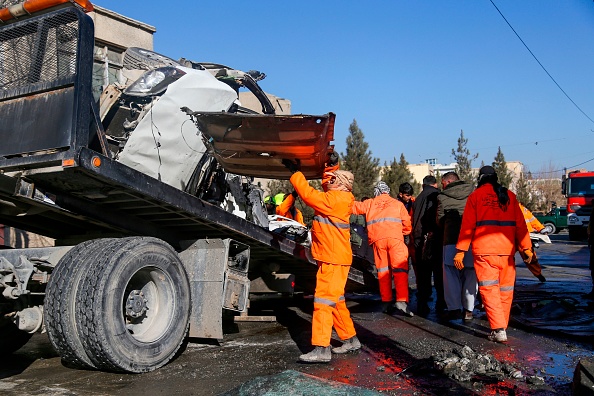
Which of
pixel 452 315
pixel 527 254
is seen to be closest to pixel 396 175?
pixel 452 315

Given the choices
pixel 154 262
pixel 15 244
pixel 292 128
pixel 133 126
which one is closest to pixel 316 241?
pixel 292 128

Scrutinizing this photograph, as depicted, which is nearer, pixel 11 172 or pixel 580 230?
pixel 11 172

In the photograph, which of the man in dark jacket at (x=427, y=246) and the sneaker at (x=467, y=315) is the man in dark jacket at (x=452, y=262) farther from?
the man in dark jacket at (x=427, y=246)

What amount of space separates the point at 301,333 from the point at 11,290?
3.07 metres

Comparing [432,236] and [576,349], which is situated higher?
[432,236]

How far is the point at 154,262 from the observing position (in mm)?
4809

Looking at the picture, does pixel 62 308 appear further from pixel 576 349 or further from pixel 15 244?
pixel 15 244

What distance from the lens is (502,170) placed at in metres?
37.7

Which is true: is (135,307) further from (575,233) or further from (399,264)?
(575,233)

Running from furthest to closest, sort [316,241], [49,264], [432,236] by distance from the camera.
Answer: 1. [432,236]
2. [316,241]
3. [49,264]

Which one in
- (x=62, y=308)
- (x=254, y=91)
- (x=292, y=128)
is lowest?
(x=62, y=308)

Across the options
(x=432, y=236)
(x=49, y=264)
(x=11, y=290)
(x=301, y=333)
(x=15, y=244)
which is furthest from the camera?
(x=15, y=244)

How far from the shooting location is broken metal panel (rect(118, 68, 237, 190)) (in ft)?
16.7

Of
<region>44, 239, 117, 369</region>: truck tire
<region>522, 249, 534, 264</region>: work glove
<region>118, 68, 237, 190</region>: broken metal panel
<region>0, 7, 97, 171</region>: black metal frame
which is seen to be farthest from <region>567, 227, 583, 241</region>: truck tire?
<region>0, 7, 97, 171</region>: black metal frame
